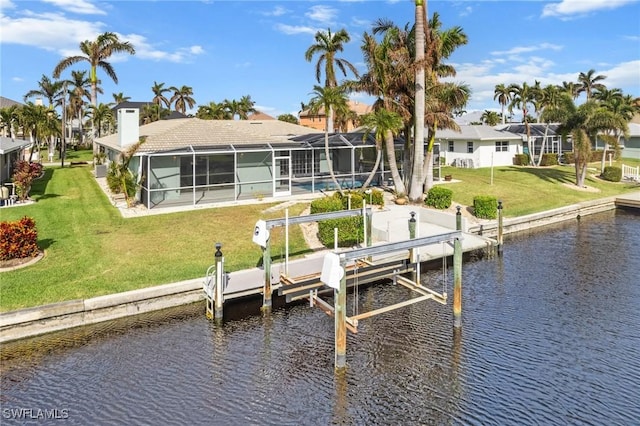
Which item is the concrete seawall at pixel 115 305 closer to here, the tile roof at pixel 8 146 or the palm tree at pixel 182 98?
the tile roof at pixel 8 146

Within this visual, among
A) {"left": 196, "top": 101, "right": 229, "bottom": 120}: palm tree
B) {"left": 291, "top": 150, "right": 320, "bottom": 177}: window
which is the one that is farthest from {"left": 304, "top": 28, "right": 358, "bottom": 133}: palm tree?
{"left": 196, "top": 101, "right": 229, "bottom": 120}: palm tree

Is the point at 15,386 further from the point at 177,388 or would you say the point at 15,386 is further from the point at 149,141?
the point at 149,141

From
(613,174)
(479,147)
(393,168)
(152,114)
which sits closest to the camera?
(393,168)

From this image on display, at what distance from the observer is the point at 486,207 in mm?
22391

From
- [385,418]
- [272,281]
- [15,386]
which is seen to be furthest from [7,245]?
[385,418]

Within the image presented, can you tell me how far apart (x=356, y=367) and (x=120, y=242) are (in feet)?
35.8

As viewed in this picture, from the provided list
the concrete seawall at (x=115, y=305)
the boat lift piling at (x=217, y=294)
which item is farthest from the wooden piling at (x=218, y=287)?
the concrete seawall at (x=115, y=305)

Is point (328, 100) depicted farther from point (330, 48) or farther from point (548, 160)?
point (548, 160)

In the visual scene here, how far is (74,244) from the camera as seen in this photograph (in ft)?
52.7

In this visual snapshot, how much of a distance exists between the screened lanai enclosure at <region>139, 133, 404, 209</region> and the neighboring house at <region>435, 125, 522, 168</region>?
649 inches

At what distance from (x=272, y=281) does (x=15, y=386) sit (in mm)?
6666

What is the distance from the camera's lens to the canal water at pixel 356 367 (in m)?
7.99

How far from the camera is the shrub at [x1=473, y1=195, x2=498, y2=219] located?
2233 cm

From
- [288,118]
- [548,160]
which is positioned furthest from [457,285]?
[288,118]
